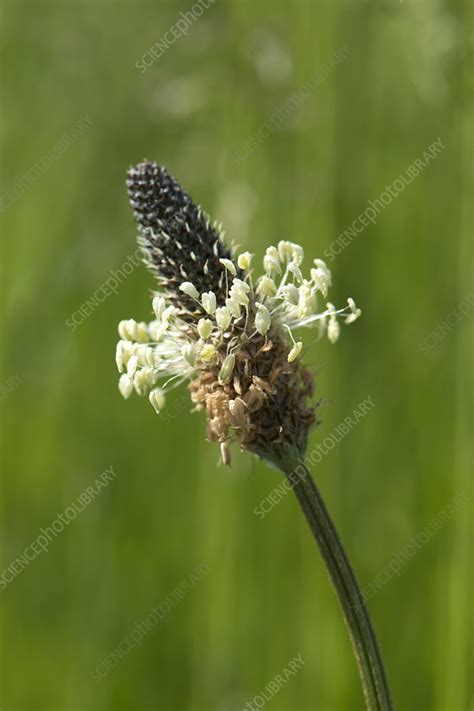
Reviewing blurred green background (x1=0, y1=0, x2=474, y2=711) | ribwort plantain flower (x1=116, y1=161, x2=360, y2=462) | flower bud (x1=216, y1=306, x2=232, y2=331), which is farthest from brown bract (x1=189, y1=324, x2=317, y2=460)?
blurred green background (x1=0, y1=0, x2=474, y2=711)

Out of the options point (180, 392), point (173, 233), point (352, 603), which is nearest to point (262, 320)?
point (173, 233)

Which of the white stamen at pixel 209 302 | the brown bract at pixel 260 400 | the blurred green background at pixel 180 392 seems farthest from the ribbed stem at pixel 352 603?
the blurred green background at pixel 180 392

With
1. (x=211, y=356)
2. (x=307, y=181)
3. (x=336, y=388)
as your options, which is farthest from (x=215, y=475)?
(x=211, y=356)

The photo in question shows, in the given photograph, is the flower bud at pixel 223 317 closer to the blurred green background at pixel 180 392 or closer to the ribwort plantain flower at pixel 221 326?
the ribwort plantain flower at pixel 221 326

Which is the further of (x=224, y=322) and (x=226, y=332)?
(x=226, y=332)

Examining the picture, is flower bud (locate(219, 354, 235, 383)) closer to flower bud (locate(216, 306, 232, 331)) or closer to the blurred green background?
flower bud (locate(216, 306, 232, 331))

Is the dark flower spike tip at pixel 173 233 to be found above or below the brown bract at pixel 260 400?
above

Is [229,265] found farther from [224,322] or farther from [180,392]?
[180,392]
